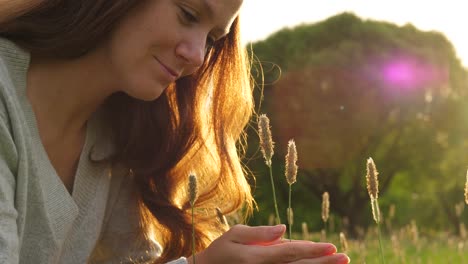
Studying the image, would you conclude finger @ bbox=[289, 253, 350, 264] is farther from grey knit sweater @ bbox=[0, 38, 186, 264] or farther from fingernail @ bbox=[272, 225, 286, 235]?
grey knit sweater @ bbox=[0, 38, 186, 264]

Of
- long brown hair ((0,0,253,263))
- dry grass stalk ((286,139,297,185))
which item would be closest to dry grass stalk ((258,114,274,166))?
dry grass stalk ((286,139,297,185))

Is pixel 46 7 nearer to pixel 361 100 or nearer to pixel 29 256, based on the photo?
pixel 29 256

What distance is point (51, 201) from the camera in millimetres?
3432

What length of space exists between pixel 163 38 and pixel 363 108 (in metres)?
19.7

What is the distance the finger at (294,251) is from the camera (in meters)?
2.64

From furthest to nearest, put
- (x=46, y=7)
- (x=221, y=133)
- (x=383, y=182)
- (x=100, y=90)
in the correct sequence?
(x=383, y=182) < (x=221, y=133) < (x=100, y=90) < (x=46, y=7)

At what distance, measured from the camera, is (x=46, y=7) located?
3.29 m

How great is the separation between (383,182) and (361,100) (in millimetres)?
4085

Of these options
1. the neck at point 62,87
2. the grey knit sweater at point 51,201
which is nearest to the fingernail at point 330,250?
the grey knit sweater at point 51,201

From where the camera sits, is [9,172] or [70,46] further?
[70,46]

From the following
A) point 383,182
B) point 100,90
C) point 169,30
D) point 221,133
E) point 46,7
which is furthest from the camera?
point 383,182

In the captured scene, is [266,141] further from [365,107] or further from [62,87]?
[365,107]

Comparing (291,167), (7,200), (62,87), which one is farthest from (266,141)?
(62,87)

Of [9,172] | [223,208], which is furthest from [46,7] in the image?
[223,208]
